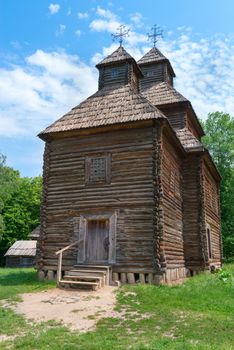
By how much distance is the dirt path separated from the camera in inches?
374

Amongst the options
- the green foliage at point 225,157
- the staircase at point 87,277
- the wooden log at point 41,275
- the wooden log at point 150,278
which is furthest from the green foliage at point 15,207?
the wooden log at point 150,278

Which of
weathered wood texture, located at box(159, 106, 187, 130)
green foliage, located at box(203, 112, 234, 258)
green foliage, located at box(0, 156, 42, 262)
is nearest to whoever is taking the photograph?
weathered wood texture, located at box(159, 106, 187, 130)

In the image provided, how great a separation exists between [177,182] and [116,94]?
5257 millimetres

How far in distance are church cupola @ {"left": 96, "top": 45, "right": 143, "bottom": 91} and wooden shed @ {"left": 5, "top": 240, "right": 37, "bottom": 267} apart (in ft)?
74.3

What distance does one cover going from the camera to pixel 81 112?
58.7ft

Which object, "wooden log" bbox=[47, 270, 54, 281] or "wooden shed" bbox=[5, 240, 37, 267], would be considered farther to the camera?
"wooden shed" bbox=[5, 240, 37, 267]

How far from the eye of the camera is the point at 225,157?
39.1m

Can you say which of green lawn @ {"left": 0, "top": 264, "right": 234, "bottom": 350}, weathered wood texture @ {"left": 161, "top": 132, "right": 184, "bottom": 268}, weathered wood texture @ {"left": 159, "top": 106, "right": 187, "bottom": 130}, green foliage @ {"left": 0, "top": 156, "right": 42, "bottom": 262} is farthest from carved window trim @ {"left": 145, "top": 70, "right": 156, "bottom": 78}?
green foliage @ {"left": 0, "top": 156, "right": 42, "bottom": 262}

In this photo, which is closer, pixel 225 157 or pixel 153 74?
pixel 153 74

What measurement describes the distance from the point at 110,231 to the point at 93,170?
110 inches

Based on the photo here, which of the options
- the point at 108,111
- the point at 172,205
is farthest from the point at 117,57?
the point at 172,205

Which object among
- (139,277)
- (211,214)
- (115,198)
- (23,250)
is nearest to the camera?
(139,277)

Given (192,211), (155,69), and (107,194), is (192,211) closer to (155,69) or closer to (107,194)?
(107,194)

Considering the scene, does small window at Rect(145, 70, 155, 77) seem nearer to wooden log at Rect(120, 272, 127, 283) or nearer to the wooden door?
the wooden door
